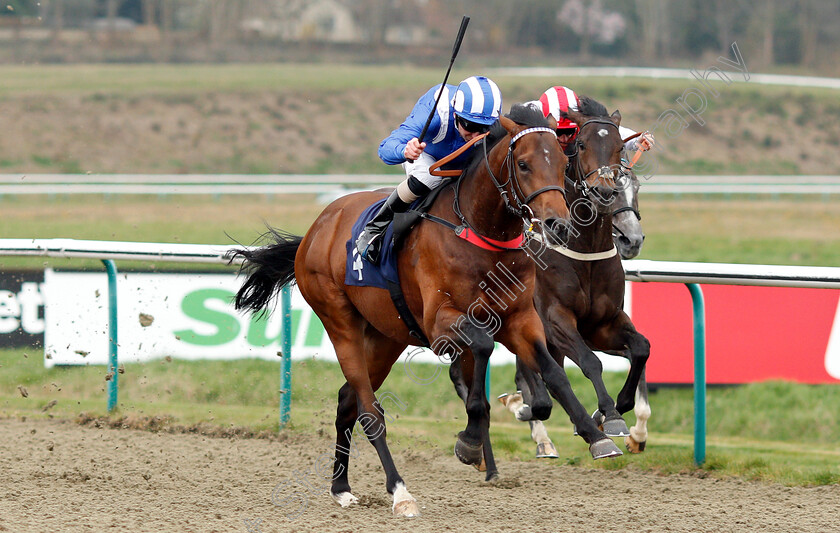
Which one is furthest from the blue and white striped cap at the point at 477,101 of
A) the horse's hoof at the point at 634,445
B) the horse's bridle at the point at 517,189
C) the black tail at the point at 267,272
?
the horse's hoof at the point at 634,445

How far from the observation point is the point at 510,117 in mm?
3736

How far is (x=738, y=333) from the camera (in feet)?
21.0

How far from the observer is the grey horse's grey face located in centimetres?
429

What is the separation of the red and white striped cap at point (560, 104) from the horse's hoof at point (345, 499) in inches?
76.4

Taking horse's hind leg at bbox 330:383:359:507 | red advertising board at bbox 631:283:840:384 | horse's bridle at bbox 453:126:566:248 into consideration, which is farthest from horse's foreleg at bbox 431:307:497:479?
red advertising board at bbox 631:283:840:384

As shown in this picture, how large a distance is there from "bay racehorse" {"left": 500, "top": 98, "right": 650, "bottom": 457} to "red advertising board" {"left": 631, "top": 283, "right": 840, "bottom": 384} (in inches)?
68.7

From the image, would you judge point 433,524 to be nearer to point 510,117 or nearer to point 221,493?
point 221,493

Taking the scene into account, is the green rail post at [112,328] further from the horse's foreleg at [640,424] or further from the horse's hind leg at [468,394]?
the horse's foreleg at [640,424]

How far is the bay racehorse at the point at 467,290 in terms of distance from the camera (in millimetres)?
3629

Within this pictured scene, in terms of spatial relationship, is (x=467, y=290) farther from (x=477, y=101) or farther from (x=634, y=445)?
(x=634, y=445)

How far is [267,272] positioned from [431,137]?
149 cm

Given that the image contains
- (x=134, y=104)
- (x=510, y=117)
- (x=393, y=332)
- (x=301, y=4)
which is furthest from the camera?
(x=301, y=4)

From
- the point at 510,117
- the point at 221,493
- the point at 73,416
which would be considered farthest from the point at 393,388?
the point at 510,117

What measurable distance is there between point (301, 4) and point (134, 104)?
14.3 m
